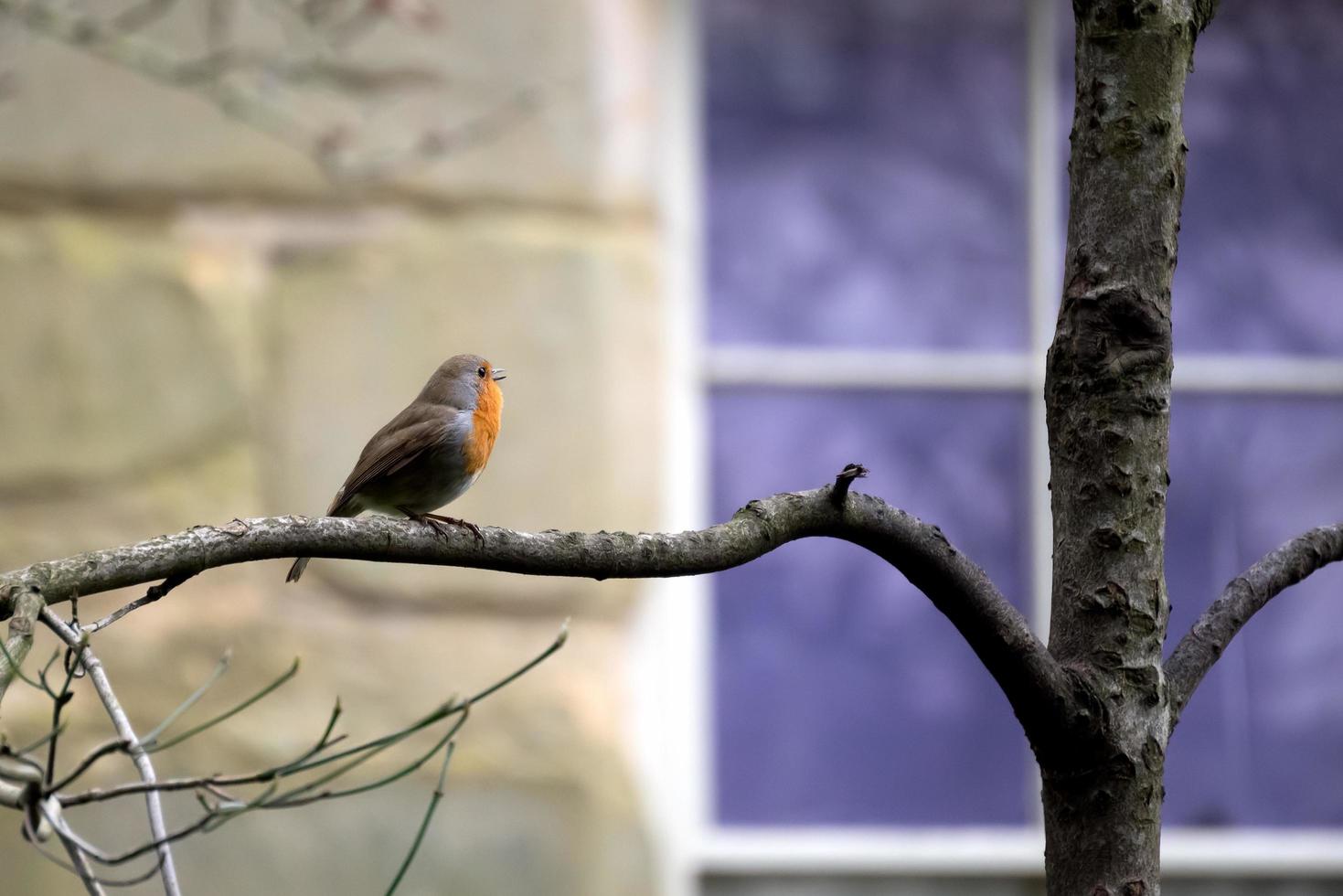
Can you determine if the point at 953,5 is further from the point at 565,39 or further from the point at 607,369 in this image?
the point at 607,369

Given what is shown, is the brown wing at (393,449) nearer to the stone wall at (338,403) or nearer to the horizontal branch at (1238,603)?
the stone wall at (338,403)

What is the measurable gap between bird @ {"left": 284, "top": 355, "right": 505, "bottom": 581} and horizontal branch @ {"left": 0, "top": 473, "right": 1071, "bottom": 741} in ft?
3.30

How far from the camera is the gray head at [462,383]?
8.43ft

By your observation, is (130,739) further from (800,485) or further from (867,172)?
(867,172)

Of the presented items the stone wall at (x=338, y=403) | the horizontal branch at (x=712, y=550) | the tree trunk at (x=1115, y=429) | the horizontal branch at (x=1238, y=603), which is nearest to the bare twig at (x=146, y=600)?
the horizontal branch at (x=712, y=550)

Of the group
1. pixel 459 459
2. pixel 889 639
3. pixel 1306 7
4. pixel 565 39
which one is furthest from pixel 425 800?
pixel 1306 7

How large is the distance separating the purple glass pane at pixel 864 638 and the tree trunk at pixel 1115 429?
2113 mm

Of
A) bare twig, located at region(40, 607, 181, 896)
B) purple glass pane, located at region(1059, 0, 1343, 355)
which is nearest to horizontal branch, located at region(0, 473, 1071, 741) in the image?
bare twig, located at region(40, 607, 181, 896)

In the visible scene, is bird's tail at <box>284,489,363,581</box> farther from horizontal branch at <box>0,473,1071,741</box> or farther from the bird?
horizontal branch at <box>0,473,1071,741</box>

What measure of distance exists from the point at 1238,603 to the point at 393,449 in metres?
1.34

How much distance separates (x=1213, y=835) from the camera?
3.58 m

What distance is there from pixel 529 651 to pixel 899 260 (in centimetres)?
140

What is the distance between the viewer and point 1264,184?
388 centimetres

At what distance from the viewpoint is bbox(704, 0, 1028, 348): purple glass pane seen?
373 centimetres
